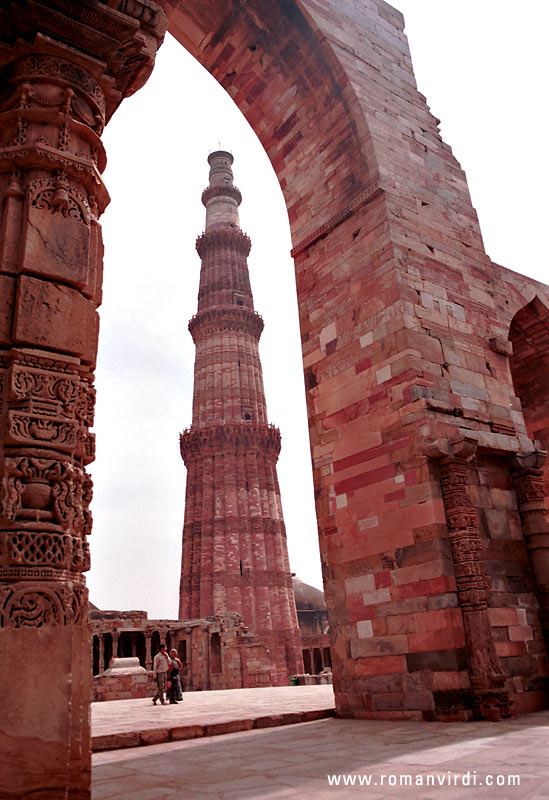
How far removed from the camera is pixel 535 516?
618 cm

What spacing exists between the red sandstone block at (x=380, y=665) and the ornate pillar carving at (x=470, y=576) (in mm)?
675

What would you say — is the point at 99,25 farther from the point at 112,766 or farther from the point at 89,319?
the point at 112,766

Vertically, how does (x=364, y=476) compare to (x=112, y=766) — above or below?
above

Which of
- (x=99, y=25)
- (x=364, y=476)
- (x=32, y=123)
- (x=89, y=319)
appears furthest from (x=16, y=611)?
(x=364, y=476)

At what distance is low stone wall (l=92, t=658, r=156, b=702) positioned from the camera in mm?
13562

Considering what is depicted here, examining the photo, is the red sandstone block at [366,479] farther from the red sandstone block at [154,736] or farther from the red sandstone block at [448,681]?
the red sandstone block at [154,736]

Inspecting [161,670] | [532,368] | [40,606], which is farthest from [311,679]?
[40,606]

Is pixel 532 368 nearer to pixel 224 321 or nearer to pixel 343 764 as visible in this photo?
pixel 343 764

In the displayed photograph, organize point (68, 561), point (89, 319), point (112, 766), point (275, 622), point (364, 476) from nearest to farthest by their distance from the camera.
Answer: point (68, 561) < point (89, 319) < point (112, 766) < point (364, 476) < point (275, 622)

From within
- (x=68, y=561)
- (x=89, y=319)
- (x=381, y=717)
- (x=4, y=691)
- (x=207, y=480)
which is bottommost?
(x=381, y=717)

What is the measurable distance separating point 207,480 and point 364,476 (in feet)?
63.1

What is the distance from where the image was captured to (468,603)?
520cm

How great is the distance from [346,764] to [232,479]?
71.5ft

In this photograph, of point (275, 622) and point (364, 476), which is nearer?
point (364, 476)
